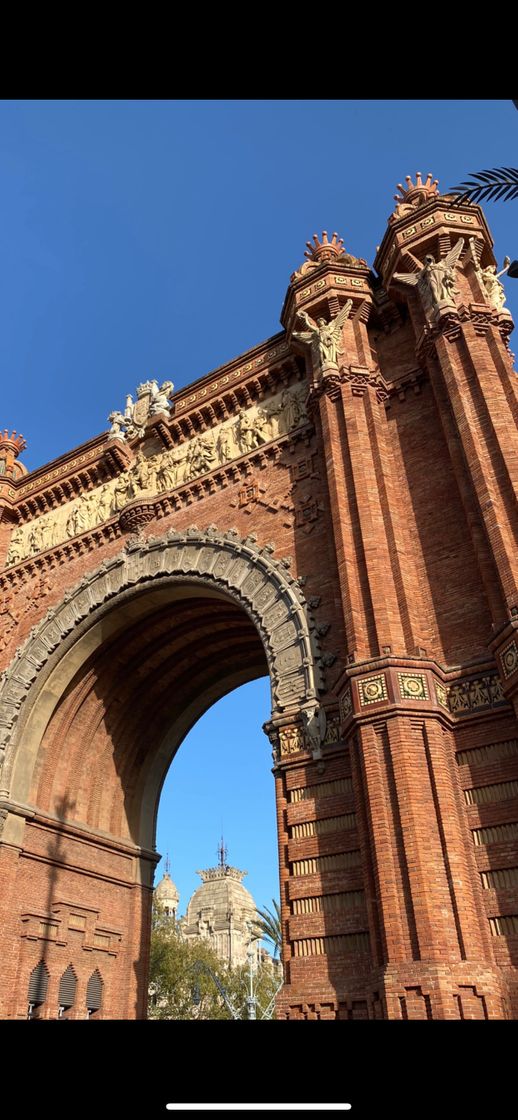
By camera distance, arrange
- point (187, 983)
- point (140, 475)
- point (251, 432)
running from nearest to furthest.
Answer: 1. point (251, 432)
2. point (140, 475)
3. point (187, 983)

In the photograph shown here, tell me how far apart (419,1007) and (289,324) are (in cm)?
1163

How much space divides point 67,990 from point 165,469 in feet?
35.5

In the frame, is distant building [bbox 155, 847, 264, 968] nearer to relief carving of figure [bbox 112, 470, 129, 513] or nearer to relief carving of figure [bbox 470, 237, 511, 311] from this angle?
relief carving of figure [bbox 112, 470, 129, 513]

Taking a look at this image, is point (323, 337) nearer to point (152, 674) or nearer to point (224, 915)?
point (152, 674)

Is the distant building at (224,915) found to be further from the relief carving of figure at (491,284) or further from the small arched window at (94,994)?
the relief carving of figure at (491,284)

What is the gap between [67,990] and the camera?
15.4 metres

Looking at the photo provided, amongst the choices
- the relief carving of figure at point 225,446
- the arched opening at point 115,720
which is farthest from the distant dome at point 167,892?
the relief carving of figure at point 225,446

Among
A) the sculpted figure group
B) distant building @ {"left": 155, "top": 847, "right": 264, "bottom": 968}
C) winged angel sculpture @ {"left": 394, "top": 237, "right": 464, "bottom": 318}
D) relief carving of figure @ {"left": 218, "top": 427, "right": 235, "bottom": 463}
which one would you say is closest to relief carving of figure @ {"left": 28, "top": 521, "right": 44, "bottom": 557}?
the sculpted figure group

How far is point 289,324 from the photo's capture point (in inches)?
592

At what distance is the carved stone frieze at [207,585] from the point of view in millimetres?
11883

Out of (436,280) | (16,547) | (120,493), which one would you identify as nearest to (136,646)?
(120,493)

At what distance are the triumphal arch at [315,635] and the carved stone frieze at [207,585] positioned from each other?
0.05 m
